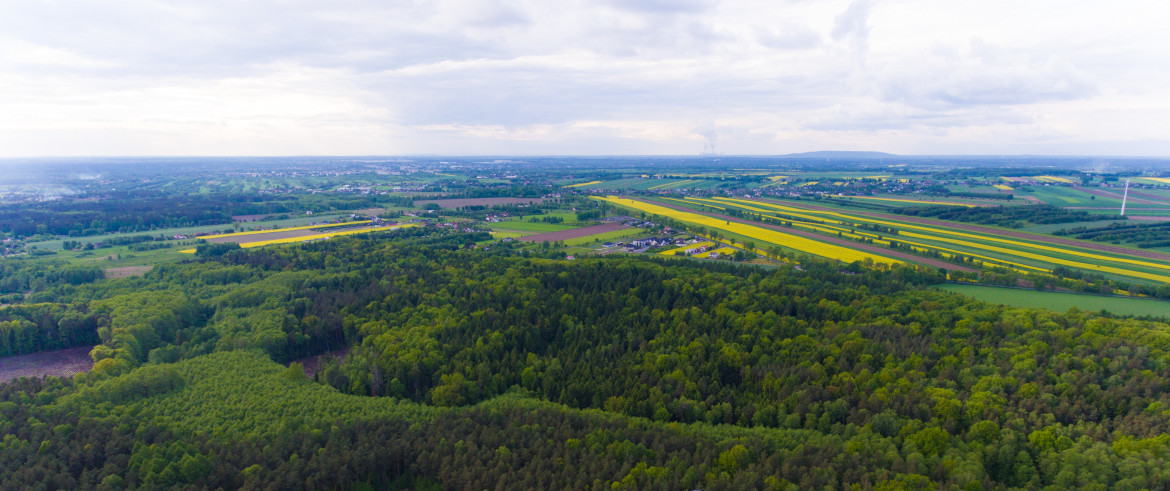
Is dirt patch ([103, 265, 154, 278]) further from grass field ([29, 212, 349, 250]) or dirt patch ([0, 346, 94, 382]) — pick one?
grass field ([29, 212, 349, 250])

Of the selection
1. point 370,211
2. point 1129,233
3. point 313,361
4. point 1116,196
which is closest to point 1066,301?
point 1129,233

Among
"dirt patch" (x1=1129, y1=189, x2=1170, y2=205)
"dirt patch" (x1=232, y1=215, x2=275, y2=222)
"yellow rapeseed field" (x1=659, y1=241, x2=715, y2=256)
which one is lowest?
"dirt patch" (x1=232, y1=215, x2=275, y2=222)

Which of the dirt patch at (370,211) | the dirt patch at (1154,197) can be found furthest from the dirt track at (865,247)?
the dirt patch at (1154,197)

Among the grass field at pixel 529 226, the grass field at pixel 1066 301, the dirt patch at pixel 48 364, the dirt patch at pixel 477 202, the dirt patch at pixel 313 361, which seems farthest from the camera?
the dirt patch at pixel 477 202

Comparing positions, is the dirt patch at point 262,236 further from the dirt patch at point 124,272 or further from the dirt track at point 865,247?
the dirt track at point 865,247

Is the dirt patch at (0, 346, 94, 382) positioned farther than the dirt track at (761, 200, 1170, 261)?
No

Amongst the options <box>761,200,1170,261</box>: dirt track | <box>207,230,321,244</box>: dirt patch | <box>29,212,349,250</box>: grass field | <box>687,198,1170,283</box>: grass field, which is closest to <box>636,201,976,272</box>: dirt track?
<box>687,198,1170,283</box>: grass field
